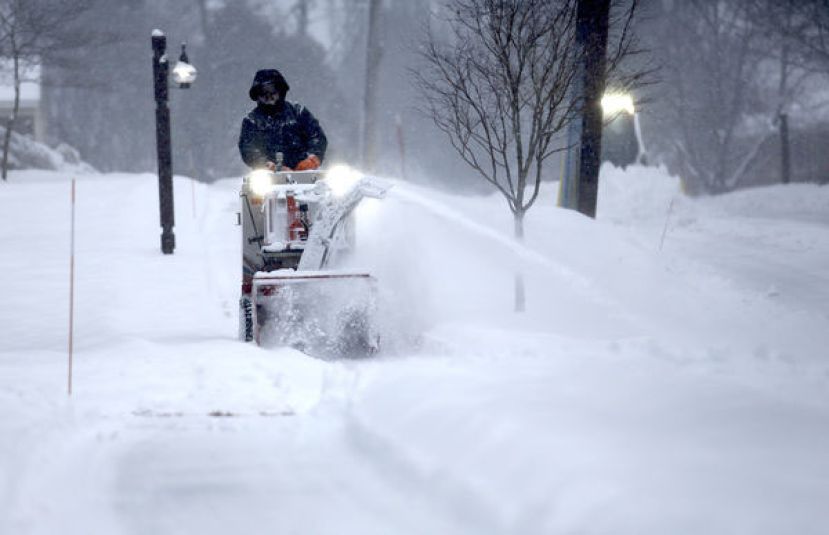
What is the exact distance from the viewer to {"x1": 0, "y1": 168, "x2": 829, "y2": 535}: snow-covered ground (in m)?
3.58

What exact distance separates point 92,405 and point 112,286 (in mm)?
6475

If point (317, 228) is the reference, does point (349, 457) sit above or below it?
below

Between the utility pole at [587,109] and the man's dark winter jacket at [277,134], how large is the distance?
A: 8.54ft

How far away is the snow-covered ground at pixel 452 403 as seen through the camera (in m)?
3.58

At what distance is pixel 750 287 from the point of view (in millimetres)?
10188

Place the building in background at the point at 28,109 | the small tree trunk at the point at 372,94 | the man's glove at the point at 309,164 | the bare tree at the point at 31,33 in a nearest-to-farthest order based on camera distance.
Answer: the man's glove at the point at 309,164 → the bare tree at the point at 31,33 → the small tree trunk at the point at 372,94 → the building in background at the point at 28,109

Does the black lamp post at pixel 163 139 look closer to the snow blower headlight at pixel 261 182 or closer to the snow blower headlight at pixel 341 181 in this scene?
the snow blower headlight at pixel 261 182

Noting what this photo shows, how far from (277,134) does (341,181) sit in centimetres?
139

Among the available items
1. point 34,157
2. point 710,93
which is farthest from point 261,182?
point 34,157

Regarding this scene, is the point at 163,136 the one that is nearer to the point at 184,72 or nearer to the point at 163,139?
the point at 163,139

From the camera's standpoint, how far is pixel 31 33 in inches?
1171

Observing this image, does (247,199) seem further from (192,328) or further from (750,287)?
(750,287)

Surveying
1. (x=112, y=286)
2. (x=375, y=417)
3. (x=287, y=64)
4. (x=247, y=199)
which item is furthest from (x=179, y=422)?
(x=287, y=64)

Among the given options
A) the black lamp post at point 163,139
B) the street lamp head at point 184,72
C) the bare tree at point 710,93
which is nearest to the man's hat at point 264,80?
the black lamp post at point 163,139
